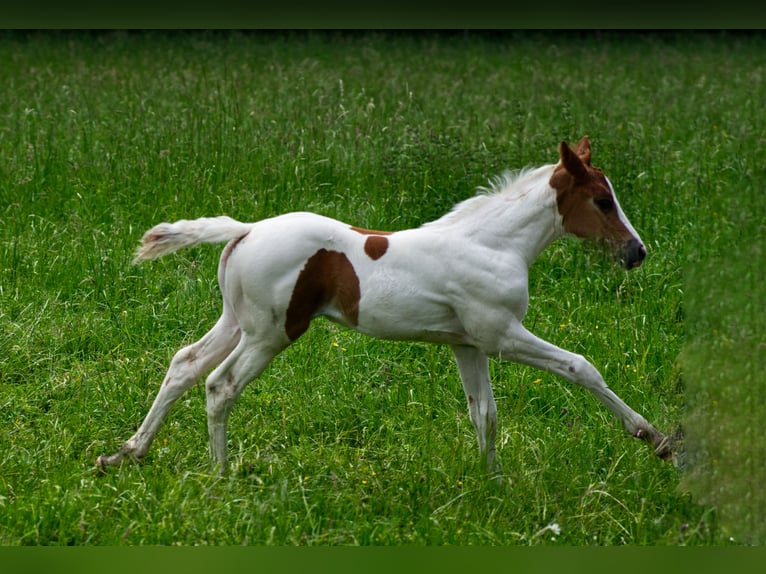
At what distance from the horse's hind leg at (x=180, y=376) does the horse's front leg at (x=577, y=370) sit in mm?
1413

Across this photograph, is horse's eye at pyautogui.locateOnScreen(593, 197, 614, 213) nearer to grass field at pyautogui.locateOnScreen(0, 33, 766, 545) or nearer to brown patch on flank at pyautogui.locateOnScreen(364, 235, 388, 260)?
grass field at pyautogui.locateOnScreen(0, 33, 766, 545)

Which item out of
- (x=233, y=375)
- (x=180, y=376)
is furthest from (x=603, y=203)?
(x=180, y=376)

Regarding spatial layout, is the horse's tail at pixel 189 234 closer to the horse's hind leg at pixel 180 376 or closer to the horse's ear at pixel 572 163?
the horse's hind leg at pixel 180 376

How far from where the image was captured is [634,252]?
5227mm

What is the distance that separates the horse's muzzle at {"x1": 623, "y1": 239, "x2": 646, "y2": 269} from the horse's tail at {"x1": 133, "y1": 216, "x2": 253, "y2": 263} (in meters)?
1.88

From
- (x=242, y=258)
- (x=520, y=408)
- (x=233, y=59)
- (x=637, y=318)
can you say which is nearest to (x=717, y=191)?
(x=637, y=318)

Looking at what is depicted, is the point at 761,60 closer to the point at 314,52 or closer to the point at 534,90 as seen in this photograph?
the point at 534,90

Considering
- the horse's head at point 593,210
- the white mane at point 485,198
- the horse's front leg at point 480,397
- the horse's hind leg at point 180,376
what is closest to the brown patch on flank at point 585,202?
the horse's head at point 593,210

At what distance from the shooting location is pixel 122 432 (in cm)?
597

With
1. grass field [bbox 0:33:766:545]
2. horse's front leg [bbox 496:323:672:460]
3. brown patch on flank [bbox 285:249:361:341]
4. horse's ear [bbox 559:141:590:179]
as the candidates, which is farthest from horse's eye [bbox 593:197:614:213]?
brown patch on flank [bbox 285:249:361:341]

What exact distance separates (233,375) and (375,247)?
0.96 m

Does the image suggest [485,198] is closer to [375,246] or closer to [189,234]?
[375,246]

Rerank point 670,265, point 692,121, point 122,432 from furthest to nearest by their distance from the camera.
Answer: point 692,121 < point 670,265 < point 122,432

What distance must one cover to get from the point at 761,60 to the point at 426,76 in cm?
414
